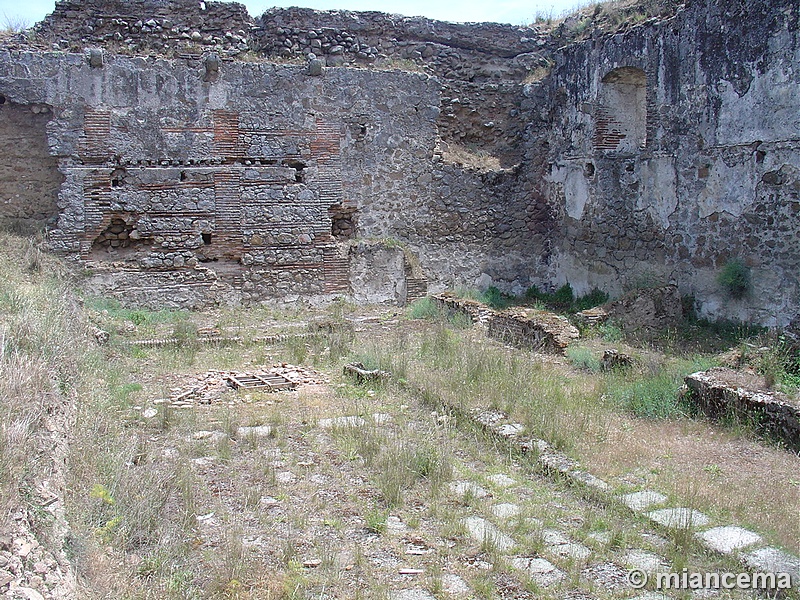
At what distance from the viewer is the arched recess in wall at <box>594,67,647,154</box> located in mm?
11969

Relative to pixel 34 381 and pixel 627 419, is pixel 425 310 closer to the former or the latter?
pixel 627 419

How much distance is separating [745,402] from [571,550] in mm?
2853

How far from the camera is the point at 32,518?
3328mm

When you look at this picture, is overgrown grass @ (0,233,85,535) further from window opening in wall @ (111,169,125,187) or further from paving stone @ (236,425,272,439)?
window opening in wall @ (111,169,125,187)

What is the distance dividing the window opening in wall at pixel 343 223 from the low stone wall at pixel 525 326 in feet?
7.99

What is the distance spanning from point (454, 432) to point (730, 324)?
204 inches

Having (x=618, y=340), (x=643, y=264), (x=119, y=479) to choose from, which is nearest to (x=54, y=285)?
(x=119, y=479)

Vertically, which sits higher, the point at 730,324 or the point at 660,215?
the point at 660,215

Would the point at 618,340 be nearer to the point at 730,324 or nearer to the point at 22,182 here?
the point at 730,324

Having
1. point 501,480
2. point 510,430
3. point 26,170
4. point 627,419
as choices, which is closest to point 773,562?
point 501,480

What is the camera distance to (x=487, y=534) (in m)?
A: 4.50

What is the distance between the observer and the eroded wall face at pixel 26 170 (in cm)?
1130

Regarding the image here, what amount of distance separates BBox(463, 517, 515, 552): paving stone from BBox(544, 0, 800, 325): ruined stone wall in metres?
6.28

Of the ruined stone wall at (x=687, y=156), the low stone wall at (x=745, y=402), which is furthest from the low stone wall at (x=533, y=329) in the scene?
the low stone wall at (x=745, y=402)
